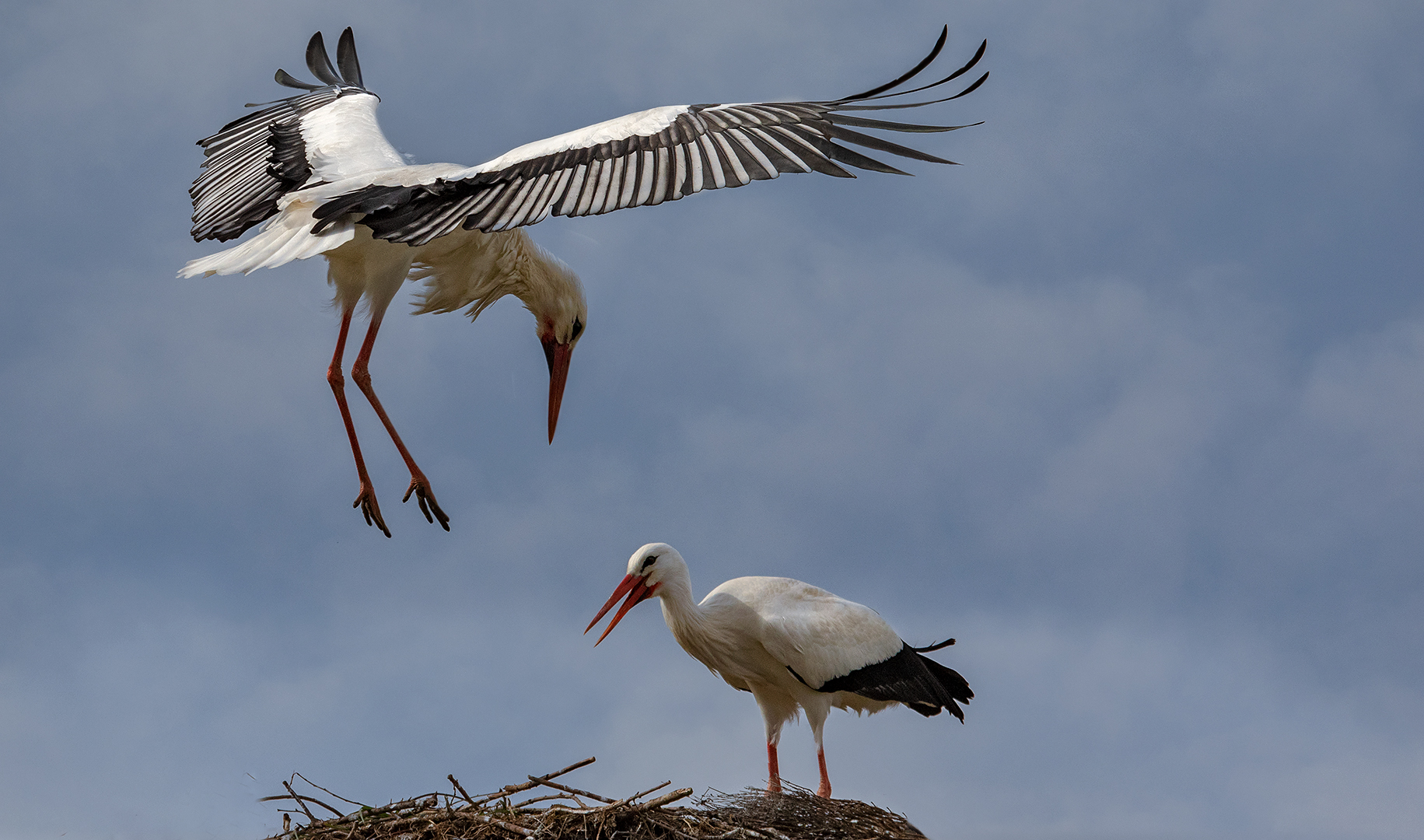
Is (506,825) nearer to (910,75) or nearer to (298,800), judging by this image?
(298,800)

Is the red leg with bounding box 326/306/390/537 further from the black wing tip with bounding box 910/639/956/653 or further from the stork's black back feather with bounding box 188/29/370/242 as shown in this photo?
the black wing tip with bounding box 910/639/956/653

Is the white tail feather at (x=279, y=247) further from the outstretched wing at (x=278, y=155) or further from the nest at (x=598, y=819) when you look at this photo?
the nest at (x=598, y=819)

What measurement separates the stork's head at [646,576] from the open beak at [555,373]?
98 cm

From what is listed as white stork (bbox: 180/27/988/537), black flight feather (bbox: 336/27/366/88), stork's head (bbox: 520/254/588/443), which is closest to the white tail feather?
white stork (bbox: 180/27/988/537)

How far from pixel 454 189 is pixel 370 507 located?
1691 millimetres

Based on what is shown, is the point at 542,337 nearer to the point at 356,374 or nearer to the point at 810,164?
the point at 356,374

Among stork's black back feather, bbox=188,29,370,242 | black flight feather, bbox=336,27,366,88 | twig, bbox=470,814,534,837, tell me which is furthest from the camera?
black flight feather, bbox=336,27,366,88

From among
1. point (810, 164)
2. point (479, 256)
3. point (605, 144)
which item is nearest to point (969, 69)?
point (810, 164)

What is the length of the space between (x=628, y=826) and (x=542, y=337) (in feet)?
10.2

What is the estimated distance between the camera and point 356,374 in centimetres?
627

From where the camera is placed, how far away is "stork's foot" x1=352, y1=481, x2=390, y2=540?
5.89 metres

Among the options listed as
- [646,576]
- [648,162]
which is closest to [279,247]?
[648,162]

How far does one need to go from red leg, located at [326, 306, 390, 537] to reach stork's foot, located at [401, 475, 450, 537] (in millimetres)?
164

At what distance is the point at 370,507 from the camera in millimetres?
5891
